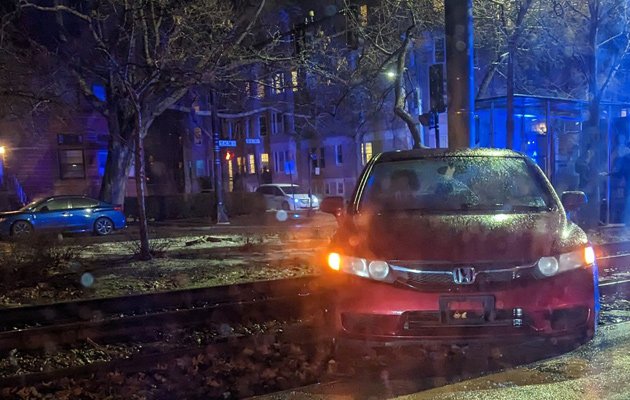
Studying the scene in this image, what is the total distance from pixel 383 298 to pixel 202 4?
1276 cm

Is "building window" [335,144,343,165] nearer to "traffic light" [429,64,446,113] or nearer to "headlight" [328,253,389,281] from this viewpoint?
"traffic light" [429,64,446,113]

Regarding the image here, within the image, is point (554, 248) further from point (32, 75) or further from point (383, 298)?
point (32, 75)

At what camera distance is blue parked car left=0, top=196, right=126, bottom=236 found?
17828 mm

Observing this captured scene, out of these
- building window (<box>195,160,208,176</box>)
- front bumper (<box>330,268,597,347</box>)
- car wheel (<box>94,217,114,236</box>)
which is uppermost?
building window (<box>195,160,208,176</box>)

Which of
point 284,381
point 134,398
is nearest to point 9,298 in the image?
point 134,398

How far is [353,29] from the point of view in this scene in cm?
1650

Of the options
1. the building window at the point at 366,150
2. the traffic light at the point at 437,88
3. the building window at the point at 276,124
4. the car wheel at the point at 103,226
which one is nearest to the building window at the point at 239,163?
the building window at the point at 276,124

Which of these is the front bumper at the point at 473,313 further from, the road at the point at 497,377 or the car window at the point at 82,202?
the car window at the point at 82,202

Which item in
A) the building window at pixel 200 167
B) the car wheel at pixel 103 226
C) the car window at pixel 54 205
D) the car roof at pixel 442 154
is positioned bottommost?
the car wheel at pixel 103 226

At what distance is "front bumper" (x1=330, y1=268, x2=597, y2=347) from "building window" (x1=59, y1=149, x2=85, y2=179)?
97.7ft

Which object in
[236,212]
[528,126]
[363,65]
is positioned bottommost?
[236,212]

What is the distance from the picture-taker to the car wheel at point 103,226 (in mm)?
18984

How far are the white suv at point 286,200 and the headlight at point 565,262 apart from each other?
78.8 ft

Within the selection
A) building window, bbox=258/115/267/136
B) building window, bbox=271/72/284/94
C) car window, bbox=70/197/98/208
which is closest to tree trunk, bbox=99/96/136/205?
car window, bbox=70/197/98/208
